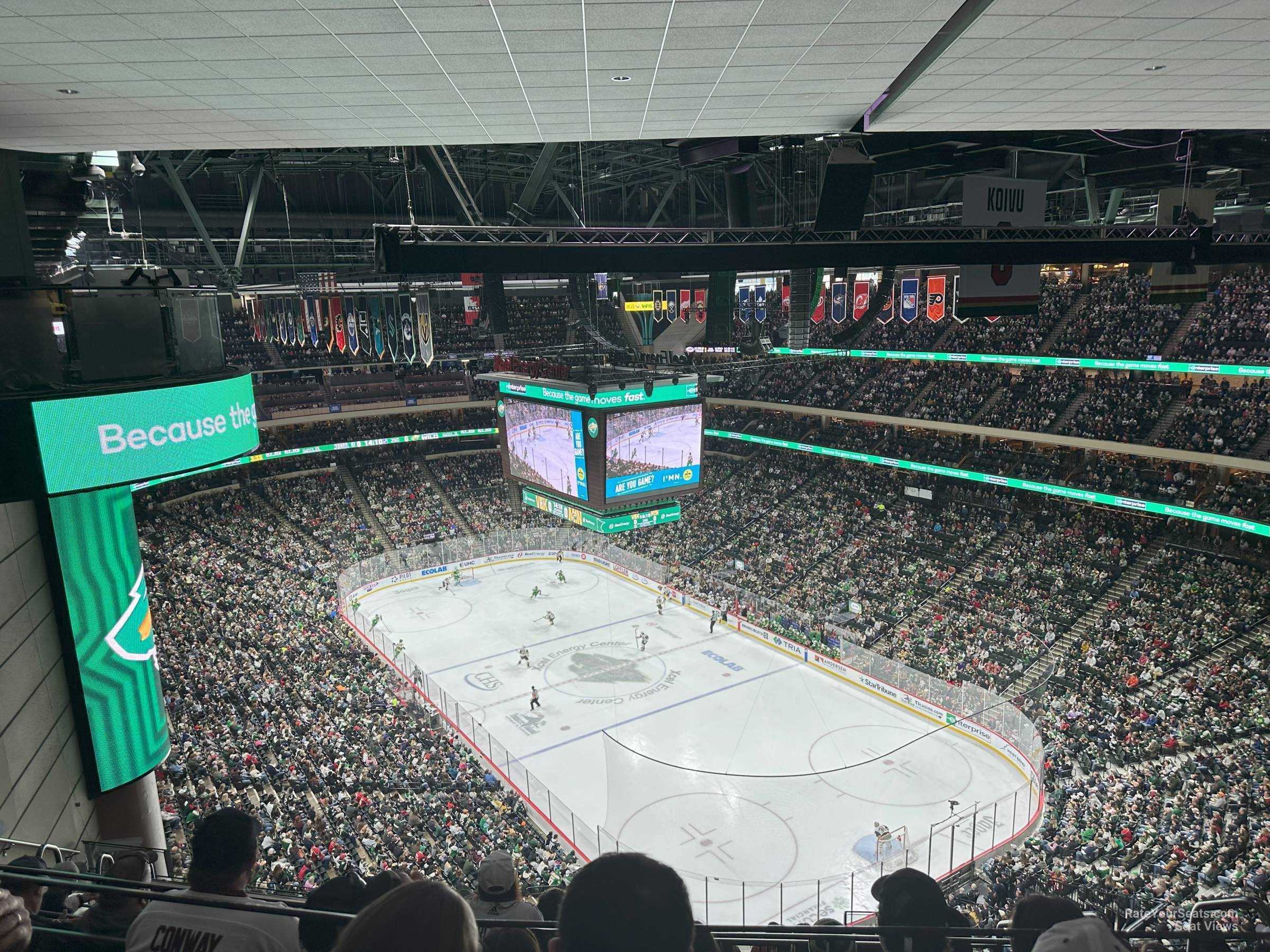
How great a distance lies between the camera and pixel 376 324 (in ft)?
61.7

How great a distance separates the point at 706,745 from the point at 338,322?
1362cm

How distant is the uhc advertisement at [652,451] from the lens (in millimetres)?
17656

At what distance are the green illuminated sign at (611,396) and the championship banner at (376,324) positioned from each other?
3259 mm

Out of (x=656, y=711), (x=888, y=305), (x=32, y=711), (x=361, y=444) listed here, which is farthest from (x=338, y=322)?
(x=361, y=444)

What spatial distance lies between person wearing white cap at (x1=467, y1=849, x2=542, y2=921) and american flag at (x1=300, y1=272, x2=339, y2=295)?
59.8 ft

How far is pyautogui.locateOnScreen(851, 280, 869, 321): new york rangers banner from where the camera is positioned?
71.4 ft

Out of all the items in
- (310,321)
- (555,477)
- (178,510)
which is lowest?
(178,510)

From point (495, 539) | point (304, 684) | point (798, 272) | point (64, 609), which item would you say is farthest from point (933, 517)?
point (64, 609)

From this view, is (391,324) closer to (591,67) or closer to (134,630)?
(134,630)

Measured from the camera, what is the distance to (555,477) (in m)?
19.2

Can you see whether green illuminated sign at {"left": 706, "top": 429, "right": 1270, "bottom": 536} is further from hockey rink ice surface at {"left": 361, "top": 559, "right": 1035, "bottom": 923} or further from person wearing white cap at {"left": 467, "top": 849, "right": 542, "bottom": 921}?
person wearing white cap at {"left": 467, "top": 849, "right": 542, "bottom": 921}

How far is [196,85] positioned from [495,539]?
29.6 metres

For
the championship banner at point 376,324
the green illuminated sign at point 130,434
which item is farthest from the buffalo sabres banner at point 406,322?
the green illuminated sign at point 130,434

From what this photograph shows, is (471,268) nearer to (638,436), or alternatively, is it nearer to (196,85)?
(196,85)
